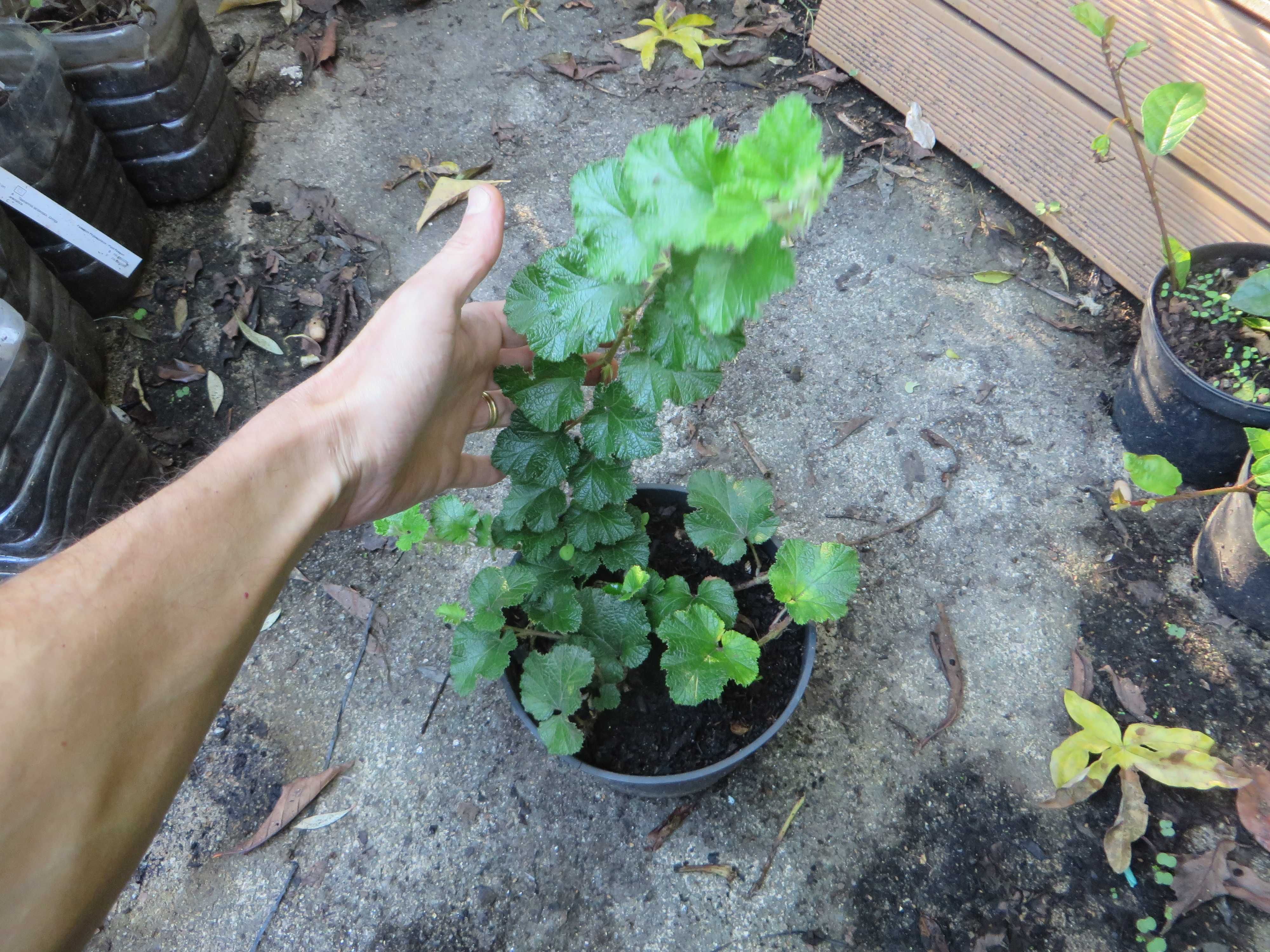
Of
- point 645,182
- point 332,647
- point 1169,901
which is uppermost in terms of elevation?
point 645,182

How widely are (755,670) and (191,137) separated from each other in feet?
9.26

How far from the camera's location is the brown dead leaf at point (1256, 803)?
173 cm

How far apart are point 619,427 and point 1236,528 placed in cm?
177

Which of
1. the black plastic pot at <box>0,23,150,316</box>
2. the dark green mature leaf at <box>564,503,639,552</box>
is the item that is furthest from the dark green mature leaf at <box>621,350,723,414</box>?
the black plastic pot at <box>0,23,150,316</box>

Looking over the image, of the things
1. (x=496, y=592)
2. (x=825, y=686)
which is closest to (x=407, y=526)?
(x=496, y=592)

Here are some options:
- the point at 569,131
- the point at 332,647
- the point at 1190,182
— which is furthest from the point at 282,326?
the point at 1190,182

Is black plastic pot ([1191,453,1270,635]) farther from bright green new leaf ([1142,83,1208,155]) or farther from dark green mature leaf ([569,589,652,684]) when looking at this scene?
dark green mature leaf ([569,589,652,684])

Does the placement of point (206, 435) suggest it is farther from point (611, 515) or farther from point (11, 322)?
point (611, 515)

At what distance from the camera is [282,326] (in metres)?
2.64

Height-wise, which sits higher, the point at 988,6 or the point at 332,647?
the point at 988,6

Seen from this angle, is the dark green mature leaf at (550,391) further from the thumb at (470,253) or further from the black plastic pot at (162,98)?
the black plastic pot at (162,98)

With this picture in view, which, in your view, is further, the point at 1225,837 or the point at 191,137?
the point at 191,137

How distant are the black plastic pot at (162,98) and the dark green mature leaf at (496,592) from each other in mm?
2408

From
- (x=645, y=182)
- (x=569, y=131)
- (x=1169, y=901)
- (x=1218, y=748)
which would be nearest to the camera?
(x=645, y=182)
